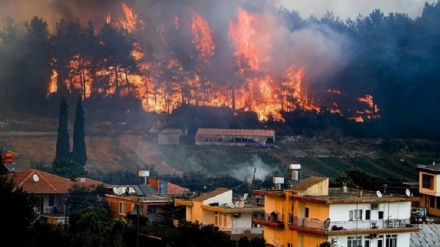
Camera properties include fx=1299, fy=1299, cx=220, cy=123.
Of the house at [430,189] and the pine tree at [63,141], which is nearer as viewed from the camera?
the house at [430,189]

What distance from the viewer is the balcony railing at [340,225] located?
4506 cm

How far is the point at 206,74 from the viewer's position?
110 metres

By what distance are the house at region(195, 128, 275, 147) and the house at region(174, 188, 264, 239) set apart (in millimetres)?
41743

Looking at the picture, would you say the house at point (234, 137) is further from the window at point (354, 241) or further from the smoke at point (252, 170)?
the window at point (354, 241)

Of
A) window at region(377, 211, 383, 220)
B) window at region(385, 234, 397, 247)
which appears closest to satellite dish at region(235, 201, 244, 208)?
window at region(377, 211, 383, 220)

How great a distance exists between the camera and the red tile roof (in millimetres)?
64000

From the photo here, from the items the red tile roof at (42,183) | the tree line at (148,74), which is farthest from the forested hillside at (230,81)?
the red tile roof at (42,183)

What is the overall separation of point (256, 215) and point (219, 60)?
60.7 m

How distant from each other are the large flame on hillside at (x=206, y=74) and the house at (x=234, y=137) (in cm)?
763

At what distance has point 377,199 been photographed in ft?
153

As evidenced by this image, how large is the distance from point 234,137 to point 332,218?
51785 millimetres

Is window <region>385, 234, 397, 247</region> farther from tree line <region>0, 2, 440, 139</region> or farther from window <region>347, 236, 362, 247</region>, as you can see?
tree line <region>0, 2, 440, 139</region>

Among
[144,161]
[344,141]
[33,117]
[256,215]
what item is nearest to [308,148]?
[344,141]

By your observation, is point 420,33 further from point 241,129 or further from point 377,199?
point 377,199
